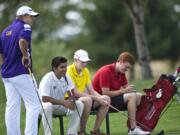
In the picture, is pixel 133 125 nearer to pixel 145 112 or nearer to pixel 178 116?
pixel 145 112

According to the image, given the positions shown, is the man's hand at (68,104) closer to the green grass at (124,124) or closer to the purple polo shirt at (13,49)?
the purple polo shirt at (13,49)

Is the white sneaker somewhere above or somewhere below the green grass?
above

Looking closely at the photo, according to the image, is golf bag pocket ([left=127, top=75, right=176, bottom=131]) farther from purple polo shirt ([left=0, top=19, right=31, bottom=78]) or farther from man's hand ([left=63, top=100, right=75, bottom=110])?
purple polo shirt ([left=0, top=19, right=31, bottom=78])

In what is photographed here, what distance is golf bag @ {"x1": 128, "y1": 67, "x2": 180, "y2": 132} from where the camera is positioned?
37.1ft

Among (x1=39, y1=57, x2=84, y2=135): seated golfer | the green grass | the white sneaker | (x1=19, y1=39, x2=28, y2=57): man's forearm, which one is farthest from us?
the green grass

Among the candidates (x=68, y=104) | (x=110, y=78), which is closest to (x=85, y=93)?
(x=110, y=78)

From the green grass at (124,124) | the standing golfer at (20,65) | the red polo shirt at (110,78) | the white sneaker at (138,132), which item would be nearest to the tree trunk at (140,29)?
the green grass at (124,124)

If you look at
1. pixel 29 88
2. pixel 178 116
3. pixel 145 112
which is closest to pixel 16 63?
pixel 29 88

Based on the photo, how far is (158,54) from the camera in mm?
54375

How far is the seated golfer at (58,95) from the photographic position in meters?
10.7

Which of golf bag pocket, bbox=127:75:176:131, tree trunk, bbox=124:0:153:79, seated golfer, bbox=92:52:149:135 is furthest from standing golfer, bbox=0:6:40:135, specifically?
tree trunk, bbox=124:0:153:79

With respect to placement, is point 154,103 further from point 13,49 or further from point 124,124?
point 13,49

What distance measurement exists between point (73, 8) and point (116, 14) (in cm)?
1434

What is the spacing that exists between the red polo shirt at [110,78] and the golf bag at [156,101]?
499 mm
